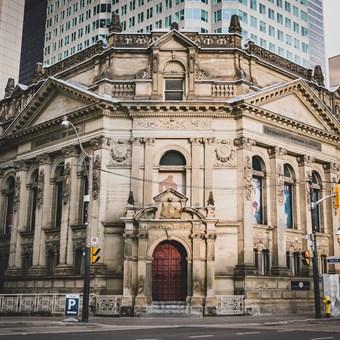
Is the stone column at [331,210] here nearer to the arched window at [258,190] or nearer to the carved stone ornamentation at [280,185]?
the carved stone ornamentation at [280,185]

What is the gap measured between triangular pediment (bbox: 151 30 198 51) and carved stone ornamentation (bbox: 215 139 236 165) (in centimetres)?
769

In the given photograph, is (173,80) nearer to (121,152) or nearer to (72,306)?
(121,152)

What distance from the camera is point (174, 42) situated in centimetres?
3994

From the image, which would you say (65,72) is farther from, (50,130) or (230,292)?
(230,292)

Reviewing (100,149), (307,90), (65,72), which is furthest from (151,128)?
(307,90)

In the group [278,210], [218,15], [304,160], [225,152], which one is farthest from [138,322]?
[218,15]

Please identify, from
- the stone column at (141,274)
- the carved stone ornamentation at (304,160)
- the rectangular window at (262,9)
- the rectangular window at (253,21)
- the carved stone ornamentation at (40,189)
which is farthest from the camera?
the rectangular window at (262,9)

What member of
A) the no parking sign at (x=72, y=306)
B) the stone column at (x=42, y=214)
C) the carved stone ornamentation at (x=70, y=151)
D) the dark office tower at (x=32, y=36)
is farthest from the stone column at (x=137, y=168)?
the dark office tower at (x=32, y=36)

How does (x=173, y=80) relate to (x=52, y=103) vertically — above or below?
above

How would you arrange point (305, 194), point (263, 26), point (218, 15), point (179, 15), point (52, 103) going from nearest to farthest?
point (305, 194) < point (52, 103) < point (218, 15) < point (179, 15) < point (263, 26)

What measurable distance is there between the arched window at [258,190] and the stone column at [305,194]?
175 inches

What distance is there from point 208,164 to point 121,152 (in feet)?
21.0

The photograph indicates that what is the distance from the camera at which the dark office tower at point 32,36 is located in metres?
131

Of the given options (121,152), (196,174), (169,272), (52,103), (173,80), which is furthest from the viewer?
(52,103)
